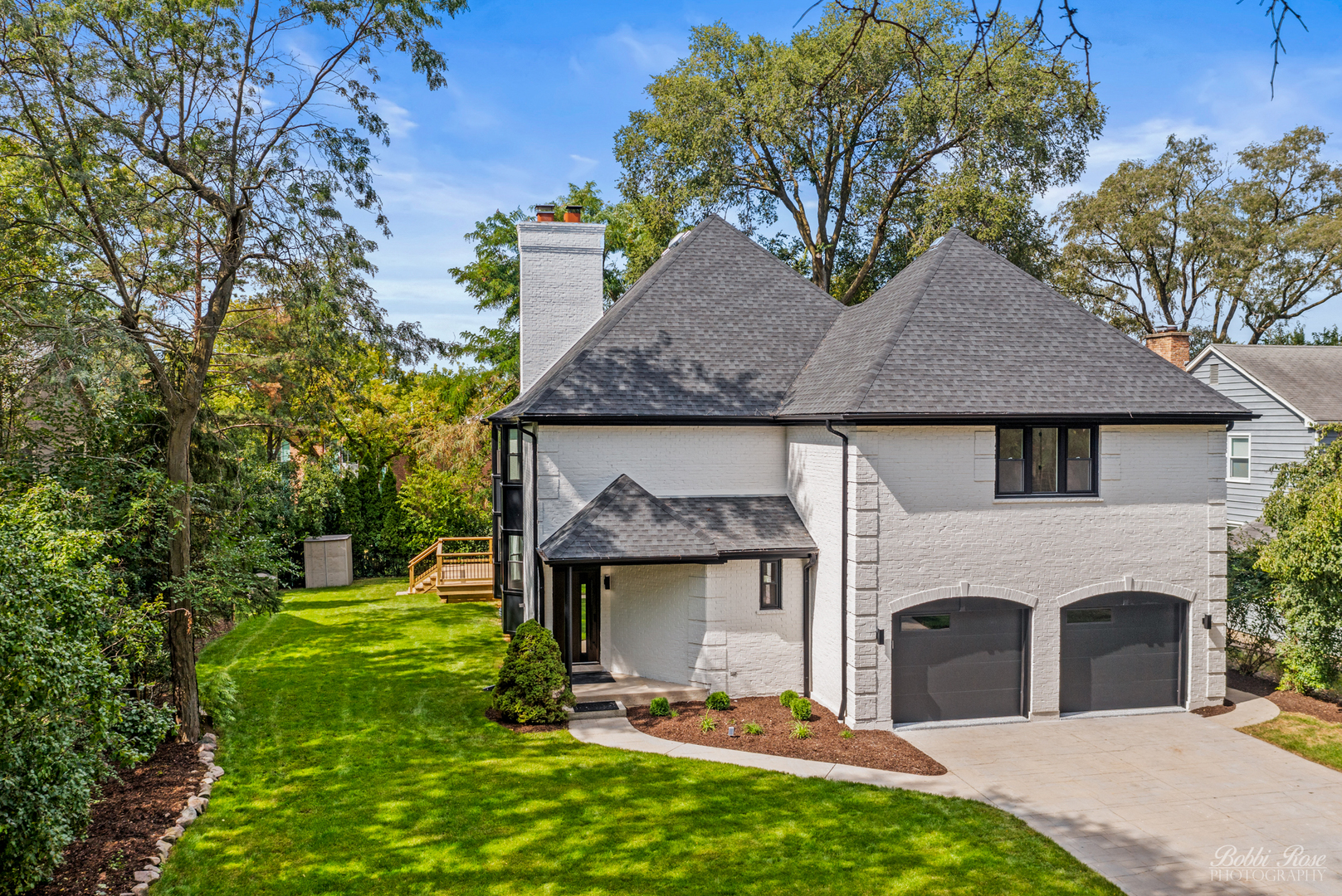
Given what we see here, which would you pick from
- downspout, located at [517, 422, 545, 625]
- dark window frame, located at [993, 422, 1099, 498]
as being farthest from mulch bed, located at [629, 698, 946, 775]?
dark window frame, located at [993, 422, 1099, 498]

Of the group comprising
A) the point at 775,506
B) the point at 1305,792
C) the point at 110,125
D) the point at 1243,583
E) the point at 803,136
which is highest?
the point at 803,136

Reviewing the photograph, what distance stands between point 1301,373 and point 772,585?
21.3 metres

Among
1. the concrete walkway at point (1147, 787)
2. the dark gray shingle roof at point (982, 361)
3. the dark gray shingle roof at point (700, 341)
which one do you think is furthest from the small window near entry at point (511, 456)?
the concrete walkway at point (1147, 787)

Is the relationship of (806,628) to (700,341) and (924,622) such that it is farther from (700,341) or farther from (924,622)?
(700,341)

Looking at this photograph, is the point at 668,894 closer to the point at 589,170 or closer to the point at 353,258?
the point at 353,258

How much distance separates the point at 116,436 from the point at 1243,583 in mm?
19948

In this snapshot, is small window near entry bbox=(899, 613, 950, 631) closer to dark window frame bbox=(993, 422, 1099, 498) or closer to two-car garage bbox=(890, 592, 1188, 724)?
two-car garage bbox=(890, 592, 1188, 724)

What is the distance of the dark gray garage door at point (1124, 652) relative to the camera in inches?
547

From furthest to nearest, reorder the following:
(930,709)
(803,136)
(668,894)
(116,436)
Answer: (803,136)
(930,709)
(116,436)
(668,894)

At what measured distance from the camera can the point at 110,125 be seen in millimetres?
11547

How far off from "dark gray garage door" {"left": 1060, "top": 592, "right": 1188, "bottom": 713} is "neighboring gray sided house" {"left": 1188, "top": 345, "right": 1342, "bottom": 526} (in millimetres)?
12694

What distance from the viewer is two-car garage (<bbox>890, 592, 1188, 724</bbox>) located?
13.4 m

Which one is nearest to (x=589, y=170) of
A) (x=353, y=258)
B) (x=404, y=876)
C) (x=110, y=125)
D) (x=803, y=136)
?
(x=803, y=136)

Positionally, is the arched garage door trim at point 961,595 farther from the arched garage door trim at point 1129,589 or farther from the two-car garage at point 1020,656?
the arched garage door trim at point 1129,589
